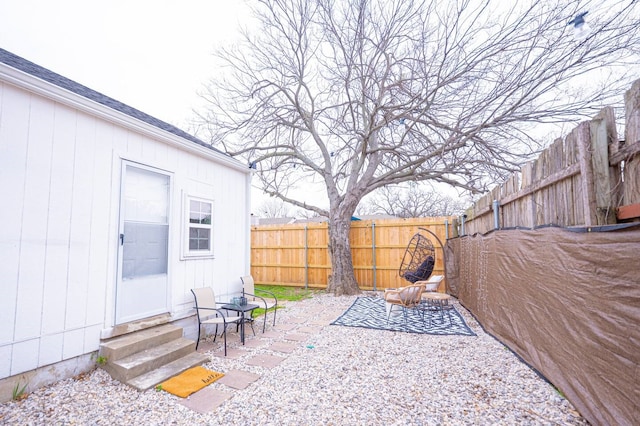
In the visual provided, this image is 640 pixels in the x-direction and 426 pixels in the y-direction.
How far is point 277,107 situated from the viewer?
757 centimetres

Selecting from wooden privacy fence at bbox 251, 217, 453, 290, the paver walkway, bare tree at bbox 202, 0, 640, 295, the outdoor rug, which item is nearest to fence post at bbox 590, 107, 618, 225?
bare tree at bbox 202, 0, 640, 295

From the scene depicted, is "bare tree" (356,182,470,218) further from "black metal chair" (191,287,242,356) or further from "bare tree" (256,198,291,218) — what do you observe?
"black metal chair" (191,287,242,356)

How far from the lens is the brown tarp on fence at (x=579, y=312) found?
1618mm

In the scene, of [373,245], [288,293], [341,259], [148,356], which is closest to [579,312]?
[148,356]

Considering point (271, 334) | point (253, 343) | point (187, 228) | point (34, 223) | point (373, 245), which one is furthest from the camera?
point (373, 245)

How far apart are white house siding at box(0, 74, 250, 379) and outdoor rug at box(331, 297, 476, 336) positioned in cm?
357

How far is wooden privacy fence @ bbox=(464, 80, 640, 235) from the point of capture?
1738 millimetres

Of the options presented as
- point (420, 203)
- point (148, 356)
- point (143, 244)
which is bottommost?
point (148, 356)

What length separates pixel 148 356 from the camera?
317 centimetres

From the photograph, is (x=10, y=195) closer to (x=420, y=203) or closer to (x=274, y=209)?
(x=420, y=203)

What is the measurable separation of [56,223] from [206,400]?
237 cm

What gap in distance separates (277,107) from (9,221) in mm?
6056

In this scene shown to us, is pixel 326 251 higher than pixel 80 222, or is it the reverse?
pixel 80 222

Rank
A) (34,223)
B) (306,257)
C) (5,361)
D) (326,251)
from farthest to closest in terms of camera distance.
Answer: (306,257), (326,251), (34,223), (5,361)
